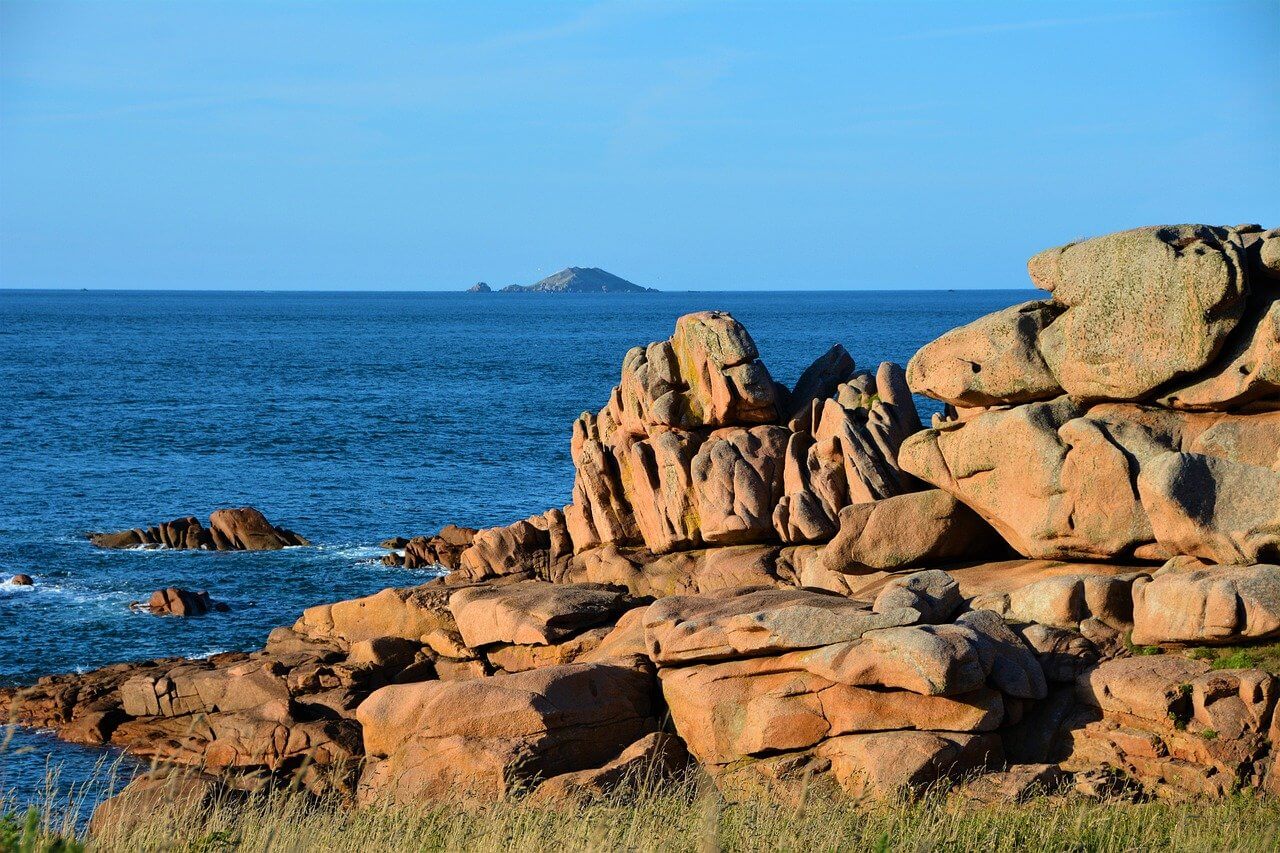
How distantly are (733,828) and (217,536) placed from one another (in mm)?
41101

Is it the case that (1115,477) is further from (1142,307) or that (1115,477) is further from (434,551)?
(434,551)

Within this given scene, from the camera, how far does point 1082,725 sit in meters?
21.7

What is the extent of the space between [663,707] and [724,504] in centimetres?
1026

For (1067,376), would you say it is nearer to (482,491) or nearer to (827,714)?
(827,714)

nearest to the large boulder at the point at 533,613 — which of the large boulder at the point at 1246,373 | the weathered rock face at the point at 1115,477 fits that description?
the weathered rock face at the point at 1115,477

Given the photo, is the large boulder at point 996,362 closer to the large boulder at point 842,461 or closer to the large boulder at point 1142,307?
the large boulder at point 1142,307

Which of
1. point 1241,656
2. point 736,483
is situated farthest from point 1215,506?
point 736,483

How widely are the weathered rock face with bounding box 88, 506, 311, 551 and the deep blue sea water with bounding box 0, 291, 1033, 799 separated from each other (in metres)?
1.12

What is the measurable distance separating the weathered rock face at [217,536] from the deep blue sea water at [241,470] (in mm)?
1124

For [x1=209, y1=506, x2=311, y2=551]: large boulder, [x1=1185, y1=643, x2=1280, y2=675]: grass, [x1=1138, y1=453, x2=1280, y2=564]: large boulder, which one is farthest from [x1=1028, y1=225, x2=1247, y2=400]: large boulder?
[x1=209, y1=506, x2=311, y2=551]: large boulder

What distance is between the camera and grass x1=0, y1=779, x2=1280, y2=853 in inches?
531

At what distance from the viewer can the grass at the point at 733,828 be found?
13492 mm

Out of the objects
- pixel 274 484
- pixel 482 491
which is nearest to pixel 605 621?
pixel 482 491

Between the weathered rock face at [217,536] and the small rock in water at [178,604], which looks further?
the weathered rock face at [217,536]
